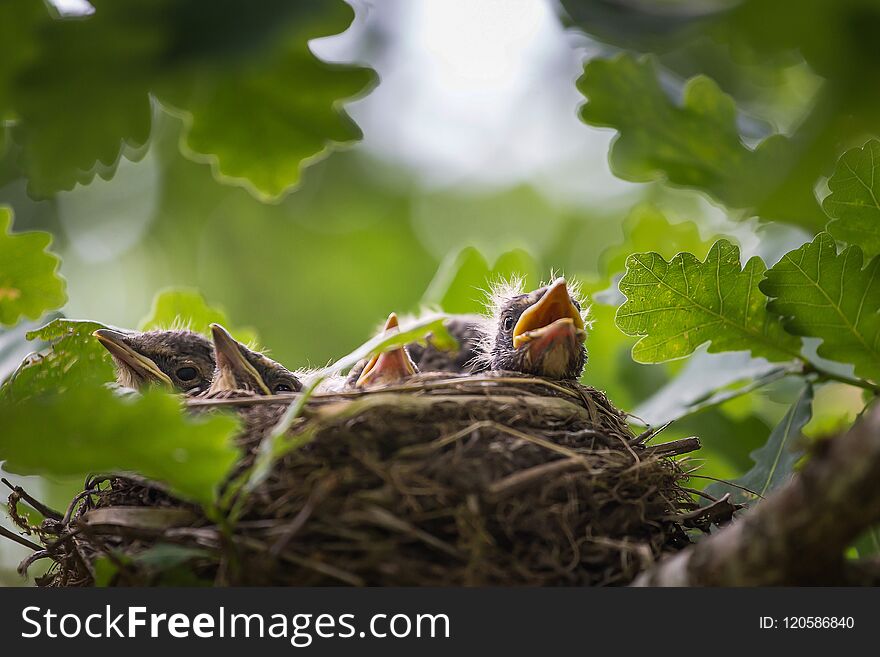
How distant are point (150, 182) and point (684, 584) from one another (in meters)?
5.76

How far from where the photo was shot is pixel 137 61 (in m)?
1.32

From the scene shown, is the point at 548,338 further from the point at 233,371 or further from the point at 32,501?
the point at 32,501

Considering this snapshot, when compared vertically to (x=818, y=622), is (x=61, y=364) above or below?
above

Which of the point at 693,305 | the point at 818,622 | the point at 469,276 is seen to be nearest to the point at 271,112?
the point at 693,305

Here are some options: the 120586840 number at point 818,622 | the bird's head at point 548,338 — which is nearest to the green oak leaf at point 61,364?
the bird's head at point 548,338

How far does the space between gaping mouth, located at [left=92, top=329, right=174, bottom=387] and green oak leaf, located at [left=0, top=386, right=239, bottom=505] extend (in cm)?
99

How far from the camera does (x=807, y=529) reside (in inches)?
35.9

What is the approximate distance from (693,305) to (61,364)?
47.7 inches

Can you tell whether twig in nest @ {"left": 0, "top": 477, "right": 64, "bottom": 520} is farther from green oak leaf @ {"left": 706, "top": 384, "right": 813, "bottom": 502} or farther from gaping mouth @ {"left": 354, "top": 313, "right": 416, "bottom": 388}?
green oak leaf @ {"left": 706, "top": 384, "right": 813, "bottom": 502}

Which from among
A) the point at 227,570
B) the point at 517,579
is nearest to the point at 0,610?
the point at 227,570

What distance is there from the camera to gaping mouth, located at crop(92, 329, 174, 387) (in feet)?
6.58

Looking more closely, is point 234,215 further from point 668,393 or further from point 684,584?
point 684,584

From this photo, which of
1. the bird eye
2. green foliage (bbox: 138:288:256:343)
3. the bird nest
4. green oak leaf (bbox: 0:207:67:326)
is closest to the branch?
the bird nest

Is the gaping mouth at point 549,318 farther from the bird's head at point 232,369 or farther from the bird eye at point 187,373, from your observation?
the bird eye at point 187,373
